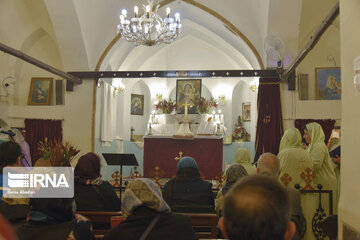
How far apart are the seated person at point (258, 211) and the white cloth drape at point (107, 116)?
34.1ft

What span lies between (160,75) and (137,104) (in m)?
4.80

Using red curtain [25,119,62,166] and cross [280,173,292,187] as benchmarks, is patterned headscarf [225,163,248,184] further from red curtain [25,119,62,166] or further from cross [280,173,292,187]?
red curtain [25,119,62,166]

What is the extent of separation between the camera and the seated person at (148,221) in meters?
2.29

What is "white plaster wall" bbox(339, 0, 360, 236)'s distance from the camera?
3451 millimetres

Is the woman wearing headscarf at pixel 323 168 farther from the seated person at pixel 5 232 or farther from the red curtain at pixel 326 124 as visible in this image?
the seated person at pixel 5 232

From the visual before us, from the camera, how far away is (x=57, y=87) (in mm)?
12203

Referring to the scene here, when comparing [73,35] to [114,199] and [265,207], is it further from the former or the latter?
[265,207]

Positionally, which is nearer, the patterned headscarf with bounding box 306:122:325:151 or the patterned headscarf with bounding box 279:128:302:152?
the patterned headscarf with bounding box 279:128:302:152

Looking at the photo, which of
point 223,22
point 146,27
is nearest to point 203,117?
point 223,22

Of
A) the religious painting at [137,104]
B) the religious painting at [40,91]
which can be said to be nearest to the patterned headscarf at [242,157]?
the religious painting at [40,91]

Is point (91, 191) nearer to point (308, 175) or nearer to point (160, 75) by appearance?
point (308, 175)

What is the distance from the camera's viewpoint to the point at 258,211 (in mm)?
1218

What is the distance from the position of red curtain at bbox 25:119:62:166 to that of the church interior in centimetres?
3

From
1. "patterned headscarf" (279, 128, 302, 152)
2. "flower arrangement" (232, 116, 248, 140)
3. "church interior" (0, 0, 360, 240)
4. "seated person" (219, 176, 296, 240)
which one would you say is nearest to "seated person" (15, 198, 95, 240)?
"seated person" (219, 176, 296, 240)
